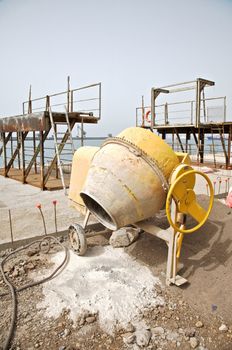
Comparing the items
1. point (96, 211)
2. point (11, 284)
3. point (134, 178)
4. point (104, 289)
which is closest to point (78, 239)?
point (96, 211)

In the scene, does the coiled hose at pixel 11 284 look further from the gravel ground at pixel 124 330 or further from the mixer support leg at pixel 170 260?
the mixer support leg at pixel 170 260

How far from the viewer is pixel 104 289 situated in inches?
145

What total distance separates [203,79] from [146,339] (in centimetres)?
1302

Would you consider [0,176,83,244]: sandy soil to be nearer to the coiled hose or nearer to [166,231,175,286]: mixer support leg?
the coiled hose

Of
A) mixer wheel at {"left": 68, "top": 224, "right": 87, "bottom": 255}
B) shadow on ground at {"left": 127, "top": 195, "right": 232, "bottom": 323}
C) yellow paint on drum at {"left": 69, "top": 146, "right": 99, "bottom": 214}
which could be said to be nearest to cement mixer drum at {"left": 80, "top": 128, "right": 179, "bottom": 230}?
mixer wheel at {"left": 68, "top": 224, "right": 87, "bottom": 255}

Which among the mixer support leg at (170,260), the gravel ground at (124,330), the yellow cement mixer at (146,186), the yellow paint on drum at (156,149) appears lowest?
the gravel ground at (124,330)

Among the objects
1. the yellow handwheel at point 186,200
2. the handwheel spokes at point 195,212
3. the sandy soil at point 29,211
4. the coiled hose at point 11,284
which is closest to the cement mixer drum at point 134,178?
the yellow handwheel at point 186,200

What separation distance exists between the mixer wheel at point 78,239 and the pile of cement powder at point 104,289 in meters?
0.15

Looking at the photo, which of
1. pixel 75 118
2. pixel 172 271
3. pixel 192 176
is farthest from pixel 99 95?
pixel 172 271

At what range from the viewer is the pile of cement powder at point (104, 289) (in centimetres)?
326

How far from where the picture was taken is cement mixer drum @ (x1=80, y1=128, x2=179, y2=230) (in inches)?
148

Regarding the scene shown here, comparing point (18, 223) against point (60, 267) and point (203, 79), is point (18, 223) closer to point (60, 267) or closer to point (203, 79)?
point (60, 267)

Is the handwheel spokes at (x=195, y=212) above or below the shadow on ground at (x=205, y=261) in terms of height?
above

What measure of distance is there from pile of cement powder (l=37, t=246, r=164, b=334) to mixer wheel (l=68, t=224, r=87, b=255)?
15 centimetres
